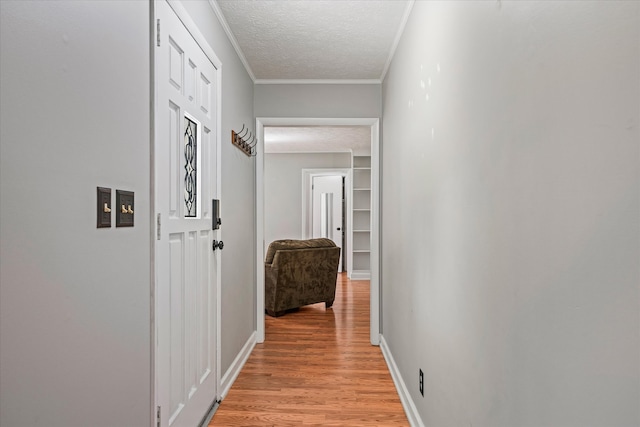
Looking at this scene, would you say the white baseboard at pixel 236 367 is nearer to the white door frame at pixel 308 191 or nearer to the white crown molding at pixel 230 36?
the white crown molding at pixel 230 36

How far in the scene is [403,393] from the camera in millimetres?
2664

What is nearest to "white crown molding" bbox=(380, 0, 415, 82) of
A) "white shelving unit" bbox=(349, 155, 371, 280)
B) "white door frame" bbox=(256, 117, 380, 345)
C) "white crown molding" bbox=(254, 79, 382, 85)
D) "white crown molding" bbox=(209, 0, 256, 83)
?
"white crown molding" bbox=(254, 79, 382, 85)

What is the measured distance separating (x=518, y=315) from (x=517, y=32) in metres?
0.74

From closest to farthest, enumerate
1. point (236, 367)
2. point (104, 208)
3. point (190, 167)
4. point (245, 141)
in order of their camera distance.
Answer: point (104, 208), point (190, 167), point (236, 367), point (245, 141)

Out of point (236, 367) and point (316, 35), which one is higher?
point (316, 35)

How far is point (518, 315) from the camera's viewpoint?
1105mm

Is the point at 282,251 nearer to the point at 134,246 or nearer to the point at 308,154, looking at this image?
the point at 134,246

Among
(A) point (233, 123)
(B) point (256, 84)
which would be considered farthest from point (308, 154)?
(A) point (233, 123)

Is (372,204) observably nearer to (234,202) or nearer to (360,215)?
(234,202)

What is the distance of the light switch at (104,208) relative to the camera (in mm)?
1271

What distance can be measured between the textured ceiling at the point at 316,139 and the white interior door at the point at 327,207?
2.30 feet

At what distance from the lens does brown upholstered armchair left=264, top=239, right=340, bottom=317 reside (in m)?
4.86

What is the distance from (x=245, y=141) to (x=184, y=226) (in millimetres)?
1565

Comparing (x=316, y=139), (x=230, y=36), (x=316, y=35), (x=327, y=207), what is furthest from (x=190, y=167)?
(x=327, y=207)
